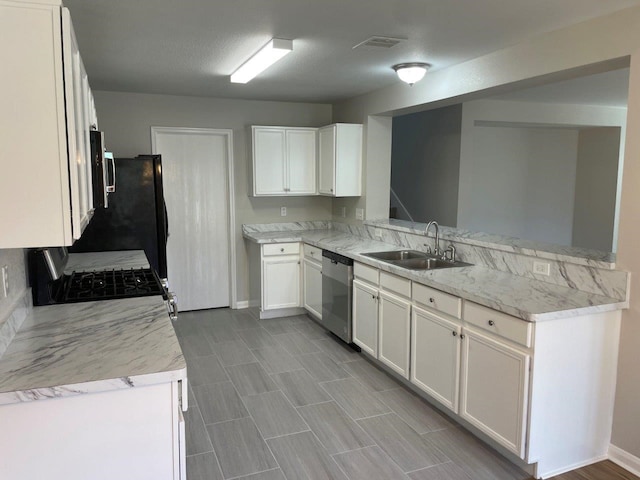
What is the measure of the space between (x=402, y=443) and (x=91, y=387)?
1.90 metres

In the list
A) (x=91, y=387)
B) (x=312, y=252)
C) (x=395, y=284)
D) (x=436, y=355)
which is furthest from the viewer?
(x=312, y=252)

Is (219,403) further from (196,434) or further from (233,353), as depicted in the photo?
(233,353)

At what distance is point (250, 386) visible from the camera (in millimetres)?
3621

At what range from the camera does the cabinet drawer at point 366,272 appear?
12.5ft

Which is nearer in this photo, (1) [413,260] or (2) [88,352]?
(2) [88,352]

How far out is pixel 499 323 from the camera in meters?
2.53

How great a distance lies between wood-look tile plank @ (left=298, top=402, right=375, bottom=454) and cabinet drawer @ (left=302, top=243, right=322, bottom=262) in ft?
5.82

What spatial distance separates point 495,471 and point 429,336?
859mm

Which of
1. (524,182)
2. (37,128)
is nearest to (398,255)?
(37,128)

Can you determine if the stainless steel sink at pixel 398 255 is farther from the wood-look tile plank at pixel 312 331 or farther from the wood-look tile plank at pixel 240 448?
the wood-look tile plank at pixel 240 448

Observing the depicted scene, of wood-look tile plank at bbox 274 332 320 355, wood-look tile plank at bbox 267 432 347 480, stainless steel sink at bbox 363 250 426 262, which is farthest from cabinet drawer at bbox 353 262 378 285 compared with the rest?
wood-look tile plank at bbox 267 432 347 480

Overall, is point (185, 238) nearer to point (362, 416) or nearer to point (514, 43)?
point (362, 416)

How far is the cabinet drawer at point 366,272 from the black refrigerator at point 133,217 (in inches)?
67.3

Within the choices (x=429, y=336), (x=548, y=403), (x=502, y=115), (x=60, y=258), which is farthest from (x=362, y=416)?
(x=502, y=115)
